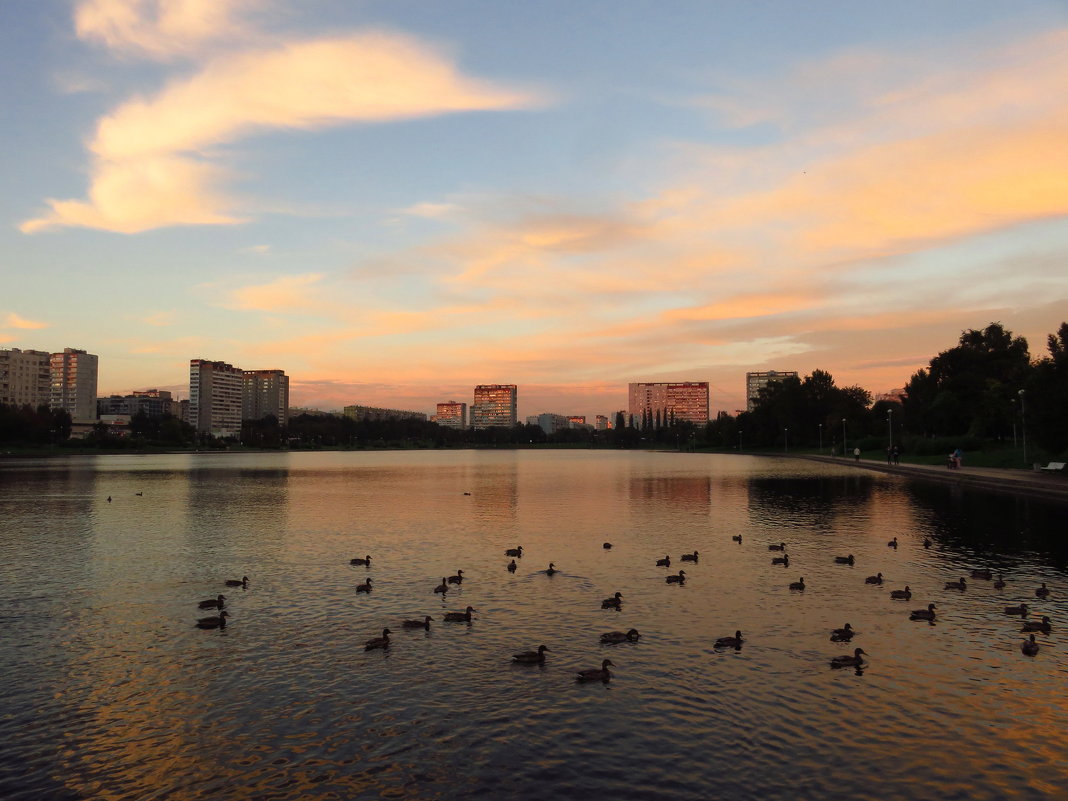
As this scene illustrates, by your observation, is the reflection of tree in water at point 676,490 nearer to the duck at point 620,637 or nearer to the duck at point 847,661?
the duck at point 620,637

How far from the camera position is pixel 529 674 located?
620 inches

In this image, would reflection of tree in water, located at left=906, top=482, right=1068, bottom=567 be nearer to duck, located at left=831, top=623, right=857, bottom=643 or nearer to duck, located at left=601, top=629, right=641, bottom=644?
duck, located at left=831, top=623, right=857, bottom=643

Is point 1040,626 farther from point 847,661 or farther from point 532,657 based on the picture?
point 532,657

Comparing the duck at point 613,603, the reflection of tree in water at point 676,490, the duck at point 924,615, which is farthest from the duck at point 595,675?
the reflection of tree in water at point 676,490

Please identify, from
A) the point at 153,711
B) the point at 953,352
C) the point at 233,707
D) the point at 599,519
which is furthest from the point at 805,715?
the point at 953,352

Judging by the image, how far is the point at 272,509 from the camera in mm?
50125

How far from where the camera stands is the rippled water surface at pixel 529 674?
11336 mm

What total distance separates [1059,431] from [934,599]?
41.6 meters

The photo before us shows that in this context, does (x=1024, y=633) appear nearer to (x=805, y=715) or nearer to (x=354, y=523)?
(x=805, y=715)

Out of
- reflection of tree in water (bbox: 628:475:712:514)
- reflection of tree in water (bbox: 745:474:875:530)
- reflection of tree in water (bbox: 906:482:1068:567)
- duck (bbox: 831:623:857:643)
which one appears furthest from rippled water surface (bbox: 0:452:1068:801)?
reflection of tree in water (bbox: 628:475:712:514)

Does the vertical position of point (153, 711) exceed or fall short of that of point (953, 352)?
it falls short

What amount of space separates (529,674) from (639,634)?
152 inches

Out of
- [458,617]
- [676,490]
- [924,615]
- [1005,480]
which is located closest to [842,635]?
[924,615]

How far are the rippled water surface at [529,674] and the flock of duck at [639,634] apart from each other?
0.97 feet
